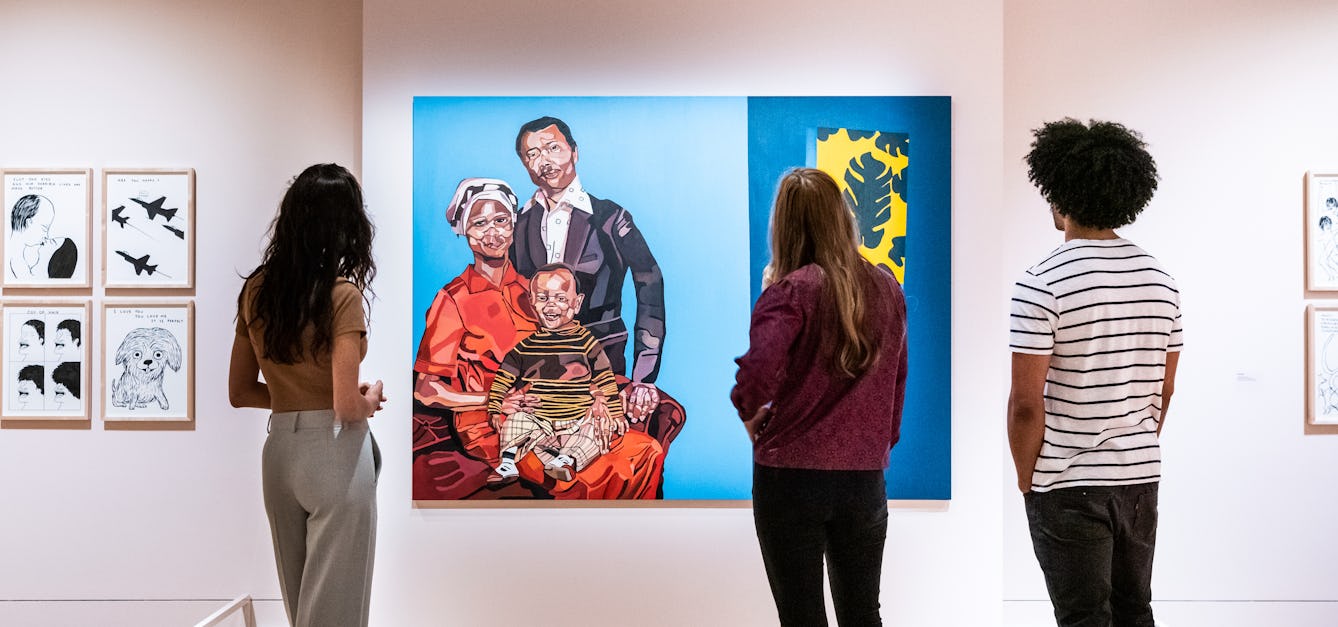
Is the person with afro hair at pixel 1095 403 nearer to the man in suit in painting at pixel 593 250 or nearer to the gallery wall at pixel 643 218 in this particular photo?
the gallery wall at pixel 643 218

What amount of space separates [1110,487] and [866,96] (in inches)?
75.6

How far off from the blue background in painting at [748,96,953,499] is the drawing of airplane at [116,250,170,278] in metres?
2.44

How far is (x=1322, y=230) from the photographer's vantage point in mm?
3746

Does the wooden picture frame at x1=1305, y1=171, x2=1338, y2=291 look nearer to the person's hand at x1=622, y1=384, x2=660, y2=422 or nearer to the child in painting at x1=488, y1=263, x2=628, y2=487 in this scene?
the person's hand at x1=622, y1=384, x2=660, y2=422

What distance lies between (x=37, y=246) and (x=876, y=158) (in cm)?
339

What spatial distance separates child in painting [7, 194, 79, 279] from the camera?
3.61 m

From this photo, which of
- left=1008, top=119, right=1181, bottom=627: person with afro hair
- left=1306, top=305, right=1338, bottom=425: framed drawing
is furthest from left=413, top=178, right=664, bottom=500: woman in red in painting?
left=1306, top=305, right=1338, bottom=425: framed drawing

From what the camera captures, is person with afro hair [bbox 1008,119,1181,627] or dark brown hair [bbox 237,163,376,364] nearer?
person with afro hair [bbox 1008,119,1181,627]

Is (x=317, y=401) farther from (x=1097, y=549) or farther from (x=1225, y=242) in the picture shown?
(x=1225, y=242)

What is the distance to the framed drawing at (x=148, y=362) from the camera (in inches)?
143

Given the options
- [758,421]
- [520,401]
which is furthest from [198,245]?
[758,421]

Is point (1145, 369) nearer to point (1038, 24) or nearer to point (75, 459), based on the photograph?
point (1038, 24)

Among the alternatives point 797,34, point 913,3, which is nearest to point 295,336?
point 797,34

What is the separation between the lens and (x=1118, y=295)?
1989 millimetres
